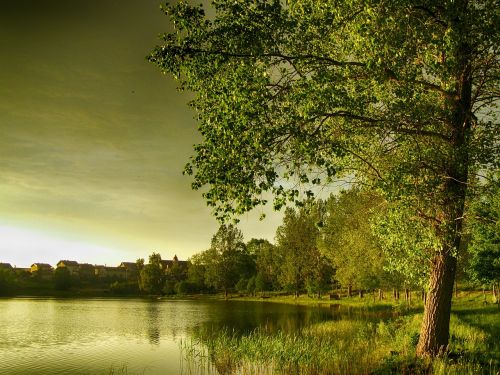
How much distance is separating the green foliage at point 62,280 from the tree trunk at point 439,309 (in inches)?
5306

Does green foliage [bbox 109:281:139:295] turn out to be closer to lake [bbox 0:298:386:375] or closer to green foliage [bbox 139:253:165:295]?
green foliage [bbox 139:253:165:295]

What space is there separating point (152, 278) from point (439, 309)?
116065 millimetres

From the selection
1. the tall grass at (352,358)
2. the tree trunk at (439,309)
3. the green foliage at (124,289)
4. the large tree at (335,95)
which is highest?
the large tree at (335,95)

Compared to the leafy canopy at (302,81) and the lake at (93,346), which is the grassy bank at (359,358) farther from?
the leafy canopy at (302,81)

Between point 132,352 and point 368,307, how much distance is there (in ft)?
112

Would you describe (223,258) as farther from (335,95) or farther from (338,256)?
(335,95)

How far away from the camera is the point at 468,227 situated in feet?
52.8

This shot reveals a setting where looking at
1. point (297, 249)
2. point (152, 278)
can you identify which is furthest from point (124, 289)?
point (297, 249)

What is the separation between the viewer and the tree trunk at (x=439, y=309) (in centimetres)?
1559

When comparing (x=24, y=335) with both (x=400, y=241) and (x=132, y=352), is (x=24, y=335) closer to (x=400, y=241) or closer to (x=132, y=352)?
(x=132, y=352)

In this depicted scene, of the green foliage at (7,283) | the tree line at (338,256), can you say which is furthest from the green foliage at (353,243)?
the green foliage at (7,283)

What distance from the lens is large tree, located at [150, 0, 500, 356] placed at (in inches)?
467

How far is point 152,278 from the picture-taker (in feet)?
407

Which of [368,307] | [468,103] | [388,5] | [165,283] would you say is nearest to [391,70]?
[388,5]
